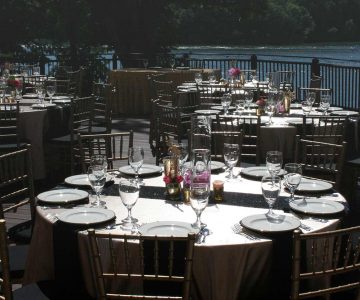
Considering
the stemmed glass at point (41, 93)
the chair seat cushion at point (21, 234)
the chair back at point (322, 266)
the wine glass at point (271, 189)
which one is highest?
the stemmed glass at point (41, 93)

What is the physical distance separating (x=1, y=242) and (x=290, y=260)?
1.23 m

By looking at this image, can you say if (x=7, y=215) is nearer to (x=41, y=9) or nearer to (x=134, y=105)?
(x=134, y=105)

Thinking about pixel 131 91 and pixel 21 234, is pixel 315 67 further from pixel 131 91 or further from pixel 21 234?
pixel 21 234

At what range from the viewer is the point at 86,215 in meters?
3.18

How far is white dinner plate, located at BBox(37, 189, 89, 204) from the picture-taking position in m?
3.41

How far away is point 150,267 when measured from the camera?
2914 mm

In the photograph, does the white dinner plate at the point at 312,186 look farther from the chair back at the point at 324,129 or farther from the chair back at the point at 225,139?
the chair back at the point at 324,129

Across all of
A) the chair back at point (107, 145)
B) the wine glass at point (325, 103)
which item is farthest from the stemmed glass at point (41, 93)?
the wine glass at point (325, 103)

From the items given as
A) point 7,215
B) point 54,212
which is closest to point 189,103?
point 7,215

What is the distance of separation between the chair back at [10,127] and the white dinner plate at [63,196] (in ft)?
10.1

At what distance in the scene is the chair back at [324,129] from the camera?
570 cm

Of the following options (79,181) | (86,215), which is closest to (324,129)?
(79,181)

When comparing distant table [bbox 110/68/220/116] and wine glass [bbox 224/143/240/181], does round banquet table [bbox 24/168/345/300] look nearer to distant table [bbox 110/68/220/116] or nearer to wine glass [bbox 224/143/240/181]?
wine glass [bbox 224/143/240/181]

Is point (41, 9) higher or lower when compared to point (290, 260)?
higher
